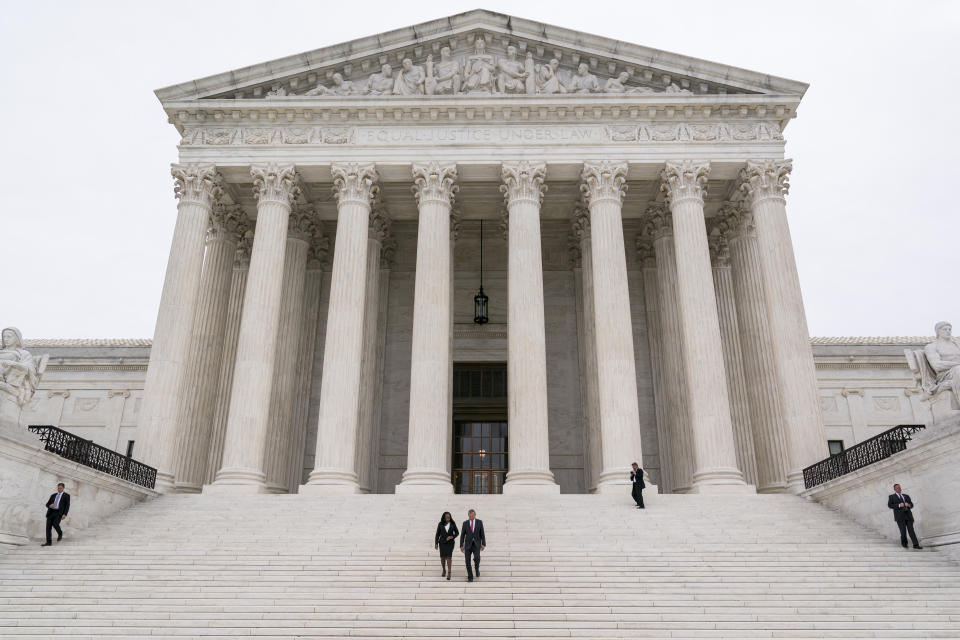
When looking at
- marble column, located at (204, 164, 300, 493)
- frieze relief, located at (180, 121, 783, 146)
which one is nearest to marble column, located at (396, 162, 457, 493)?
frieze relief, located at (180, 121, 783, 146)

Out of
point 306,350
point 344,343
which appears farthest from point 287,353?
point 344,343

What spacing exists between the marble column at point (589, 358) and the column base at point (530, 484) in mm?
5152

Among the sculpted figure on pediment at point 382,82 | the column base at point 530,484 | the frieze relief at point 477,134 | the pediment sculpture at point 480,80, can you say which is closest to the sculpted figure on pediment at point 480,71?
the pediment sculpture at point 480,80

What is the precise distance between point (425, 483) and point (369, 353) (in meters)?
8.81

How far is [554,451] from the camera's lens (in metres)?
33.4

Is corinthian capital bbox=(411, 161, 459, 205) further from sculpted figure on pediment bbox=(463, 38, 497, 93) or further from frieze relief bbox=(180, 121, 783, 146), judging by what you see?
sculpted figure on pediment bbox=(463, 38, 497, 93)

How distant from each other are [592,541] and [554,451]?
15.1 metres

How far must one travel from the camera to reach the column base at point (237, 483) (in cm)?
2417

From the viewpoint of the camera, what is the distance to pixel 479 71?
1174 inches

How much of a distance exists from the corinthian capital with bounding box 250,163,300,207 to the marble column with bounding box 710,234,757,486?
61.2ft

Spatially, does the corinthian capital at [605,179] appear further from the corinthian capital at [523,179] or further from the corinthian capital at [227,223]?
the corinthian capital at [227,223]

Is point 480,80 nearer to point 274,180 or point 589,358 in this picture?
point 274,180

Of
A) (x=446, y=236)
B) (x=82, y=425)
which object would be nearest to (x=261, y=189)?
(x=446, y=236)

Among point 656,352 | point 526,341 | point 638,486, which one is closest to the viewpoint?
point 638,486
